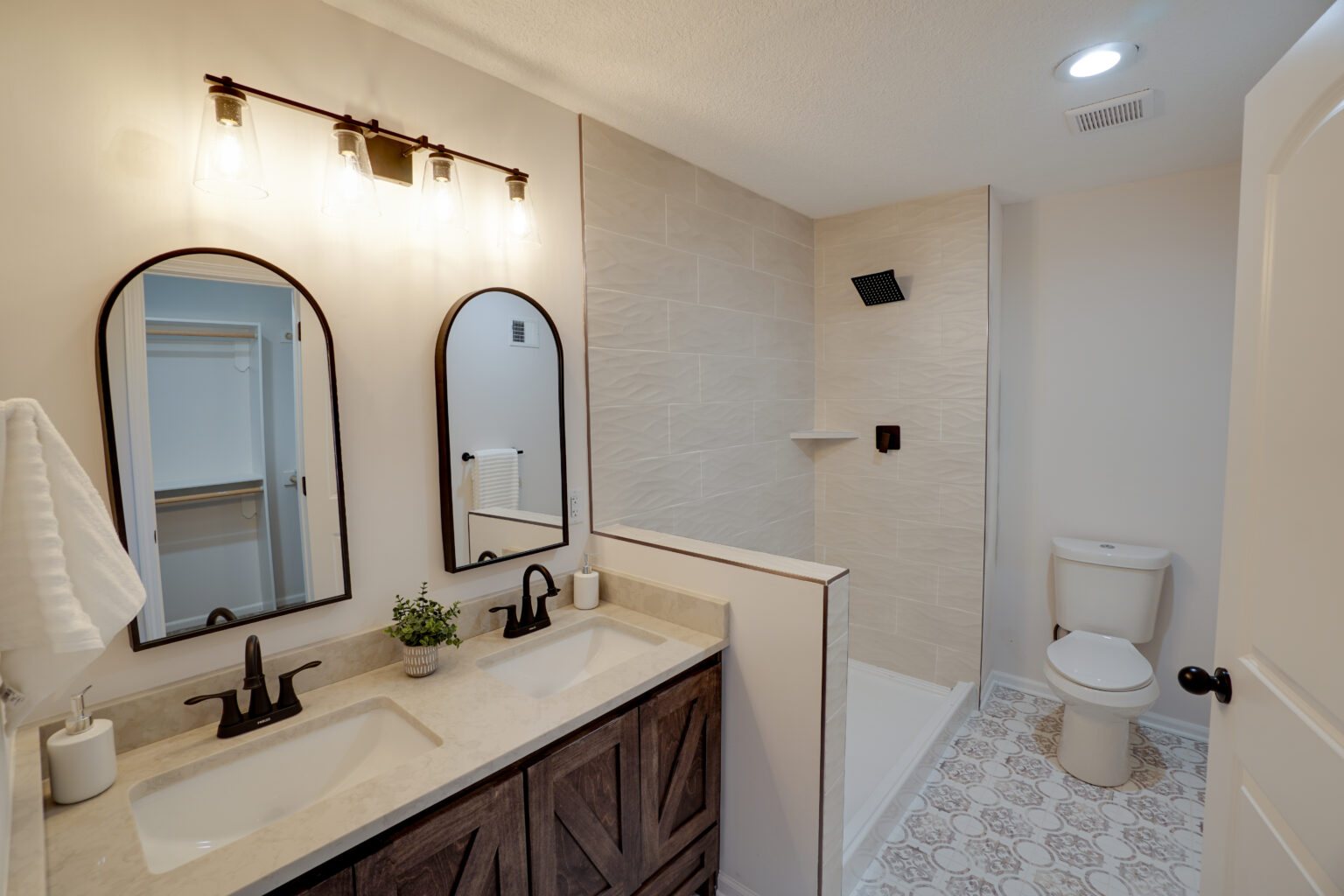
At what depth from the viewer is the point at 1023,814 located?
2.12m

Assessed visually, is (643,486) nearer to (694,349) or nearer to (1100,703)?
(694,349)

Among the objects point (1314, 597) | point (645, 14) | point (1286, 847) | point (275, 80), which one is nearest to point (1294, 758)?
point (1286, 847)

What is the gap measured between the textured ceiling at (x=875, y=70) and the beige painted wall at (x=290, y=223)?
169 mm

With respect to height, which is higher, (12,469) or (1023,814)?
(12,469)

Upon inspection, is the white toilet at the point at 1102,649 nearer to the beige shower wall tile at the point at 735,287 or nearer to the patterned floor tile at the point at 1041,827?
the patterned floor tile at the point at 1041,827

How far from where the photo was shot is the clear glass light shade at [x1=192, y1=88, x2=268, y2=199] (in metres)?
1.20

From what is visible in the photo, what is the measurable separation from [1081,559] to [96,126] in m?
3.37

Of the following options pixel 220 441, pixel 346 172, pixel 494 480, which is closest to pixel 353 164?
pixel 346 172

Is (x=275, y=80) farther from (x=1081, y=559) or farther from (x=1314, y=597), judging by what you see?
(x=1081, y=559)

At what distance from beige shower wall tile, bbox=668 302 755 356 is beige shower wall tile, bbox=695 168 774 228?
1.40 ft

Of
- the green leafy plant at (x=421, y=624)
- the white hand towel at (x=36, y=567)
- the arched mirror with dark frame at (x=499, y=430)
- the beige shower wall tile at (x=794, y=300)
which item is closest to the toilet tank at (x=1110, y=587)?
the beige shower wall tile at (x=794, y=300)

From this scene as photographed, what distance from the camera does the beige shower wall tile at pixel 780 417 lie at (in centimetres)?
282

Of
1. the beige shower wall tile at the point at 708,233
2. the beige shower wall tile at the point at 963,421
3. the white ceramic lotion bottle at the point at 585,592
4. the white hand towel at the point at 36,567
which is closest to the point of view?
the white hand towel at the point at 36,567

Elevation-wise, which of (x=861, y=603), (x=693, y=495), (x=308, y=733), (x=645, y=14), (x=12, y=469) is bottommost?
(x=861, y=603)
